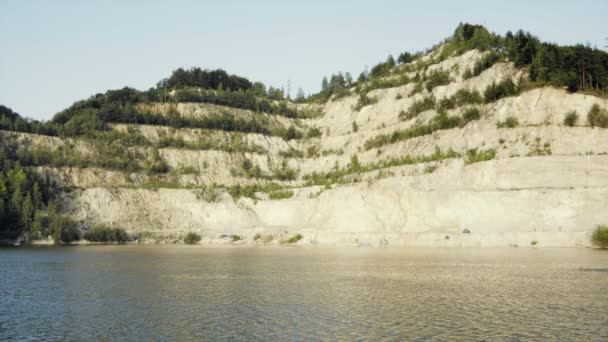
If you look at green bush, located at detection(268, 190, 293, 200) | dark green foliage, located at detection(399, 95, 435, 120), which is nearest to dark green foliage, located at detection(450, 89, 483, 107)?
dark green foliage, located at detection(399, 95, 435, 120)

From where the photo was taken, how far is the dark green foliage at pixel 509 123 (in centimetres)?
8688

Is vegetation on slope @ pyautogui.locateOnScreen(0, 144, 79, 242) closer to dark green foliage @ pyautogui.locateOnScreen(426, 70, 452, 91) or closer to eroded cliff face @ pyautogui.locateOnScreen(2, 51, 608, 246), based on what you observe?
eroded cliff face @ pyautogui.locateOnScreen(2, 51, 608, 246)

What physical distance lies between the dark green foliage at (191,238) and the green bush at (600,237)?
2203 inches

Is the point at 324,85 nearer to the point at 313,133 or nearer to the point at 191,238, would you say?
the point at 313,133

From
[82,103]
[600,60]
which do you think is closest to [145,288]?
[600,60]

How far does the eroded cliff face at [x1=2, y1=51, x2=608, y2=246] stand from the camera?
71938 mm

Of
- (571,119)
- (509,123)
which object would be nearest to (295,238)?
(509,123)

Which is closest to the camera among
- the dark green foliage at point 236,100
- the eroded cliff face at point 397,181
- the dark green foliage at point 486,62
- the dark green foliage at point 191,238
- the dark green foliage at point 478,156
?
the eroded cliff face at point 397,181

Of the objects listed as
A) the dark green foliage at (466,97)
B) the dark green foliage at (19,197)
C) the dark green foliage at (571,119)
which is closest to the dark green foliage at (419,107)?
the dark green foliage at (466,97)

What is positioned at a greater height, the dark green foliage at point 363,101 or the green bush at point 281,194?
the dark green foliage at point 363,101

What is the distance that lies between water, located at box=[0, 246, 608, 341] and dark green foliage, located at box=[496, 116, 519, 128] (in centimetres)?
3713

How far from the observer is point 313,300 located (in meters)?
32.0

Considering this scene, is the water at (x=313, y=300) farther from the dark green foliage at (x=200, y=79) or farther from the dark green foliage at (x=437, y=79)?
the dark green foliage at (x=200, y=79)

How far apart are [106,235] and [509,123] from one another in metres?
60.8
